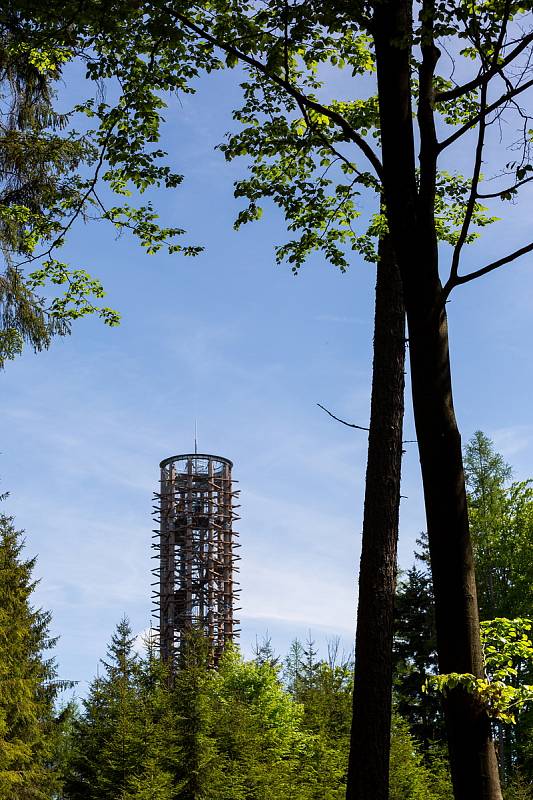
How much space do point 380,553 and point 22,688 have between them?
1141 centimetres

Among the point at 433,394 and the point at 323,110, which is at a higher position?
the point at 323,110

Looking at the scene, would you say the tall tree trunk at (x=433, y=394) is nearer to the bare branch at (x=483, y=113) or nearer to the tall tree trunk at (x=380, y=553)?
the bare branch at (x=483, y=113)

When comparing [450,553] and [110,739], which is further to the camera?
[110,739]

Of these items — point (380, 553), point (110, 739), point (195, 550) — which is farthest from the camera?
point (195, 550)

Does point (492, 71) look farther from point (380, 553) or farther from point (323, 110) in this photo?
point (380, 553)

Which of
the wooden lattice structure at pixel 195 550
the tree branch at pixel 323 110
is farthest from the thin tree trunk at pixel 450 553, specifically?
the wooden lattice structure at pixel 195 550

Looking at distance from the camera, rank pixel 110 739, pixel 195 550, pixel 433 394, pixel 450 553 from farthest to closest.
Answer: pixel 195 550 < pixel 110 739 < pixel 433 394 < pixel 450 553

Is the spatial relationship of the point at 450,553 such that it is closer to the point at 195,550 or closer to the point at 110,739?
the point at 110,739

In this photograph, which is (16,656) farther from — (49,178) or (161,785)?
(49,178)

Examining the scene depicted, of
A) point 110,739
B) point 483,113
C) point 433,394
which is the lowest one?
point 110,739

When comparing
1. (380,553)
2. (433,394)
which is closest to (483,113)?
(433,394)

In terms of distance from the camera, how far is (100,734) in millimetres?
15156

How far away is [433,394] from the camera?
4617mm

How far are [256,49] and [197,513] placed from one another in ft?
105
